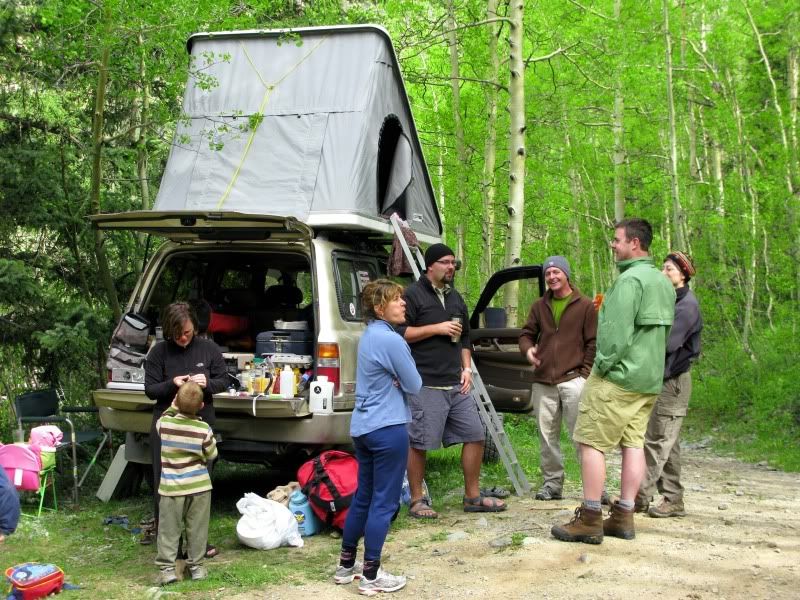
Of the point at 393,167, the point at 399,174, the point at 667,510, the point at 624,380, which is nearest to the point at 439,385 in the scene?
the point at 624,380

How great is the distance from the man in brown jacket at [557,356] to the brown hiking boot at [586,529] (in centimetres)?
126

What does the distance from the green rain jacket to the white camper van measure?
6.00 ft

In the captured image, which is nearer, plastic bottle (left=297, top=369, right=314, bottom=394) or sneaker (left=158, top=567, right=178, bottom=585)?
sneaker (left=158, top=567, right=178, bottom=585)

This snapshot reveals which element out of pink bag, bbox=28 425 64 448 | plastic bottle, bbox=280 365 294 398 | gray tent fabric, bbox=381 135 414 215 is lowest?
pink bag, bbox=28 425 64 448

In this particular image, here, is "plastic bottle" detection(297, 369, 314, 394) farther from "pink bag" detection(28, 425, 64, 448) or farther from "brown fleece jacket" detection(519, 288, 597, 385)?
"pink bag" detection(28, 425, 64, 448)

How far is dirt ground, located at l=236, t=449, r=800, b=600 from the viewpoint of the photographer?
4.71m

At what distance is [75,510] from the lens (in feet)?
23.1

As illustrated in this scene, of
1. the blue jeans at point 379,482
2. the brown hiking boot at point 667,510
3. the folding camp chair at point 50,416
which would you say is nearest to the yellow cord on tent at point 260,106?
the folding camp chair at point 50,416

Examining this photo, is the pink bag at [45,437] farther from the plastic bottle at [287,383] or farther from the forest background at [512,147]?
the plastic bottle at [287,383]

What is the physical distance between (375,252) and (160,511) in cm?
329

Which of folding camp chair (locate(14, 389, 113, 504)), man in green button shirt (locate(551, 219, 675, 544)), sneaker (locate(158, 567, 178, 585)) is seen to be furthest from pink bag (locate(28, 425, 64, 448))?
man in green button shirt (locate(551, 219, 675, 544))

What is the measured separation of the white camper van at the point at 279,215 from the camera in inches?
245

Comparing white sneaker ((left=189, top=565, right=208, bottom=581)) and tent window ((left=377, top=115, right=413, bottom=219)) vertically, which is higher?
tent window ((left=377, top=115, right=413, bottom=219))

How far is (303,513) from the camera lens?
6078 mm
